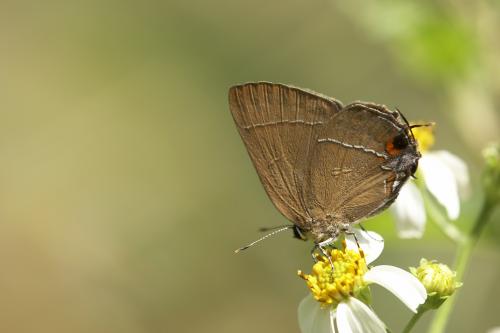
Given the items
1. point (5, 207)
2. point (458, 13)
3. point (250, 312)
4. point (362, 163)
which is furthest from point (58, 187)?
point (362, 163)

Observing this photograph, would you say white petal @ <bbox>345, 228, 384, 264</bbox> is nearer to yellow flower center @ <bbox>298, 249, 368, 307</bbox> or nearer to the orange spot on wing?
yellow flower center @ <bbox>298, 249, 368, 307</bbox>

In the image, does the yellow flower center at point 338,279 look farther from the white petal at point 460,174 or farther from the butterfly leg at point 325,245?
the white petal at point 460,174

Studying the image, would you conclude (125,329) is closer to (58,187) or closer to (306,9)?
(58,187)

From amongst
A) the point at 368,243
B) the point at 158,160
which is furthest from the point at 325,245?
the point at 158,160

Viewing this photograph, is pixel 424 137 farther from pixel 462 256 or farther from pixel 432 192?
pixel 462 256

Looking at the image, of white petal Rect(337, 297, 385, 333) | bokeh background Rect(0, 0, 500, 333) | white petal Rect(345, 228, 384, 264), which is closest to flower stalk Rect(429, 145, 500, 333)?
white petal Rect(345, 228, 384, 264)

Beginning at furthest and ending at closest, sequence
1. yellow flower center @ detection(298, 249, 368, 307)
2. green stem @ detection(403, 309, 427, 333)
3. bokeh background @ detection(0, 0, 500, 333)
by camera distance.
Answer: bokeh background @ detection(0, 0, 500, 333)
yellow flower center @ detection(298, 249, 368, 307)
green stem @ detection(403, 309, 427, 333)
